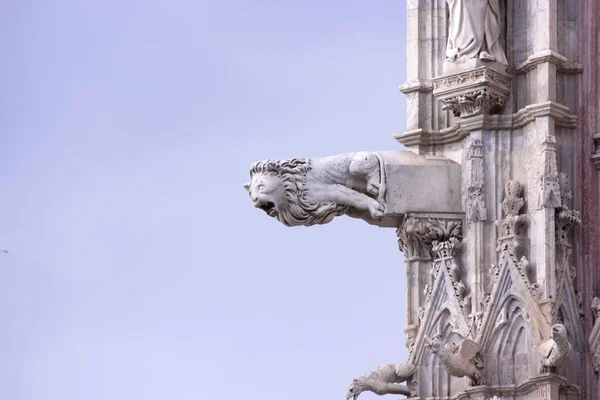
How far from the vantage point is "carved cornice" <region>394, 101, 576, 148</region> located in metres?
36.8

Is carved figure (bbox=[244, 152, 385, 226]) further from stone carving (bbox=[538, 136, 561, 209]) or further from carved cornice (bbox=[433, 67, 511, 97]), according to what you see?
stone carving (bbox=[538, 136, 561, 209])

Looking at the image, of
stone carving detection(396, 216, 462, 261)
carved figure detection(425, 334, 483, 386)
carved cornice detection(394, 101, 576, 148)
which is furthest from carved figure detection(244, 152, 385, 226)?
carved figure detection(425, 334, 483, 386)

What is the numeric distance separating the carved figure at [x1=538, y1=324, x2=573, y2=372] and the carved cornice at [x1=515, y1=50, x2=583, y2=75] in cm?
331

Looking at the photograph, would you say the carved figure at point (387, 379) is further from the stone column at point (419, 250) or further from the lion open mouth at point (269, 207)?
the lion open mouth at point (269, 207)

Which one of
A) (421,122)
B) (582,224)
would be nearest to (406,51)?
(421,122)

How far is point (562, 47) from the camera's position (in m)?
37.3

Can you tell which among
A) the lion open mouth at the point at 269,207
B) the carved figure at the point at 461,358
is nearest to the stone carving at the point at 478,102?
the lion open mouth at the point at 269,207

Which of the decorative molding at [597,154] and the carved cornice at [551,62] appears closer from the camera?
the carved cornice at [551,62]

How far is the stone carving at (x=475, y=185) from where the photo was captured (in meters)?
37.1

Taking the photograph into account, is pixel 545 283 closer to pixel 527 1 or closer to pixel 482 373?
pixel 482 373

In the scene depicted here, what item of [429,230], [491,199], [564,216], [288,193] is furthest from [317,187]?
[564,216]

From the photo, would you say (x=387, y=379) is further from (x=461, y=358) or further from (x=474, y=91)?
(x=474, y=91)

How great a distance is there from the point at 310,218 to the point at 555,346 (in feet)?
11.9

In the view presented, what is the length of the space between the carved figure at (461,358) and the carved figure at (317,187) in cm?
200
